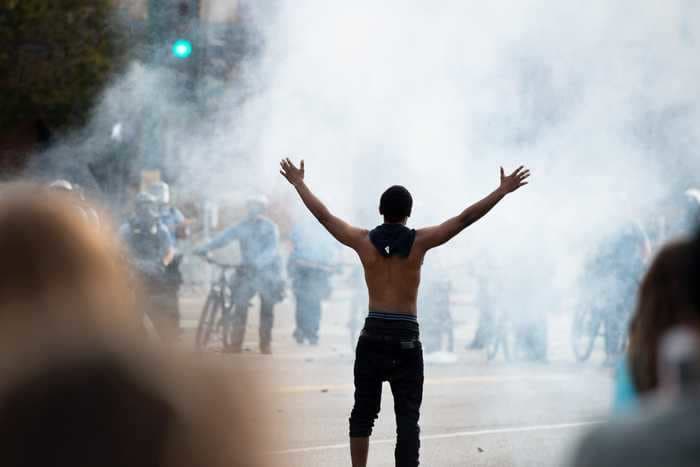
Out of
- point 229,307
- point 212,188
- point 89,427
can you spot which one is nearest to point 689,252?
point 89,427

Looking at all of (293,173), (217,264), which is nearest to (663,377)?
(293,173)

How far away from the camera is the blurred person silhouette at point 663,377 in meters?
1.57

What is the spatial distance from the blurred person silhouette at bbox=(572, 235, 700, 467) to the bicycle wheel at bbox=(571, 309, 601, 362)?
38.6ft

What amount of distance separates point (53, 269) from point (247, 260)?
12008 millimetres

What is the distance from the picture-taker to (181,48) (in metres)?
14.8

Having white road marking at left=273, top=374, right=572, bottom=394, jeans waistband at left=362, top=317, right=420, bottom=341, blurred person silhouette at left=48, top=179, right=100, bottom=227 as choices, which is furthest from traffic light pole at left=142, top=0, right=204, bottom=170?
jeans waistband at left=362, top=317, right=420, bottom=341

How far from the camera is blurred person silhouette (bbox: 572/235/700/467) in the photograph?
61.8 inches

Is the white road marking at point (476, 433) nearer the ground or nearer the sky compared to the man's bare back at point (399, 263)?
nearer the ground

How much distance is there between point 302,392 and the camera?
10609 mm

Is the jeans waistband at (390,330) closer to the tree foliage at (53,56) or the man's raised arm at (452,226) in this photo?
the man's raised arm at (452,226)

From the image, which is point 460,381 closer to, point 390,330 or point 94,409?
point 390,330

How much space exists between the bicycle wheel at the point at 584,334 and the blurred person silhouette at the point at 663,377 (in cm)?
1177

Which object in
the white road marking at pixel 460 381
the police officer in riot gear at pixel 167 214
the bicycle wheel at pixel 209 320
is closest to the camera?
the white road marking at pixel 460 381

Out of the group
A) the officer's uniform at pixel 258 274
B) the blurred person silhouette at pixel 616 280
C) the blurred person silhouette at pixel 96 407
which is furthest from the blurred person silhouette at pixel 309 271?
the blurred person silhouette at pixel 96 407
